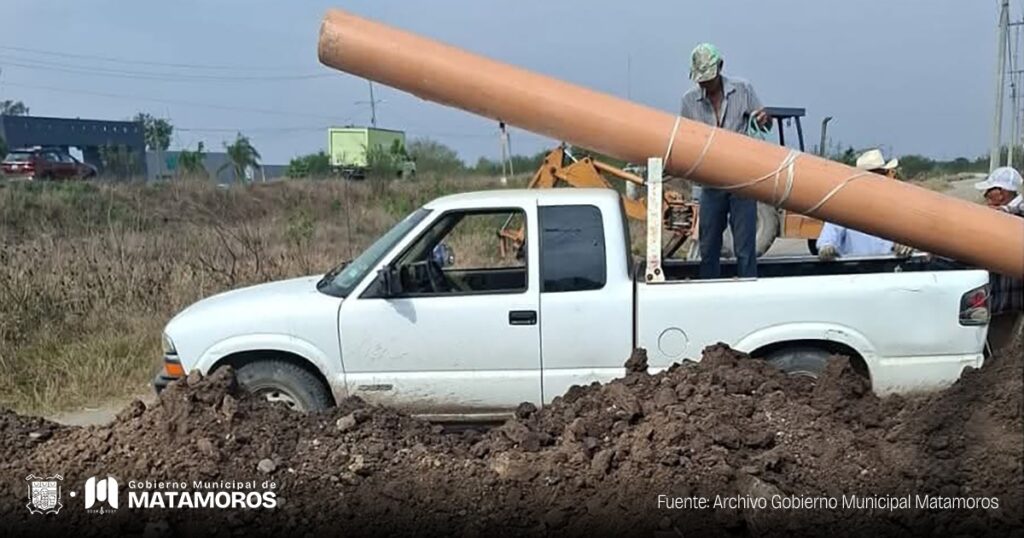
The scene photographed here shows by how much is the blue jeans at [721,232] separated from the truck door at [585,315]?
1.36 meters

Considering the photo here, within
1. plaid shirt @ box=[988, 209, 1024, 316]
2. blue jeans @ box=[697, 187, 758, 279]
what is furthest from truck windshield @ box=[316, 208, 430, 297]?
plaid shirt @ box=[988, 209, 1024, 316]

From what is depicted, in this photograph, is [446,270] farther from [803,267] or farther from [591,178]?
[591,178]

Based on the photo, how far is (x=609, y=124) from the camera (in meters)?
3.20

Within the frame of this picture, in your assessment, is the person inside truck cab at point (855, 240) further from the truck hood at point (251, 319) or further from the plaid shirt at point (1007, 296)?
the truck hood at point (251, 319)

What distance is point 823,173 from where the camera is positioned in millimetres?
3146

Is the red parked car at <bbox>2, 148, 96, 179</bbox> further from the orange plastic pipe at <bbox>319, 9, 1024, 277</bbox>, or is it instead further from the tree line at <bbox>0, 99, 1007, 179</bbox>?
the orange plastic pipe at <bbox>319, 9, 1024, 277</bbox>

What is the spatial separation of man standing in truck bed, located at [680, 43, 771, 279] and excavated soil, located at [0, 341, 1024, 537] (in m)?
2.14

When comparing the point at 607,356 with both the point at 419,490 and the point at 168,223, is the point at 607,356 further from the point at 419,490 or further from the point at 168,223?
the point at 168,223

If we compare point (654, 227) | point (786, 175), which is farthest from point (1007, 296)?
point (786, 175)

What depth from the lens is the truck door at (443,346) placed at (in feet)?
16.4

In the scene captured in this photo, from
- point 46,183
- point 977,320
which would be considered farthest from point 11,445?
point 46,183

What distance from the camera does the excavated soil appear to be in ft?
10.6

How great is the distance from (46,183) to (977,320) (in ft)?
85.0

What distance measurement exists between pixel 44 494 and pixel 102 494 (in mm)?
331
